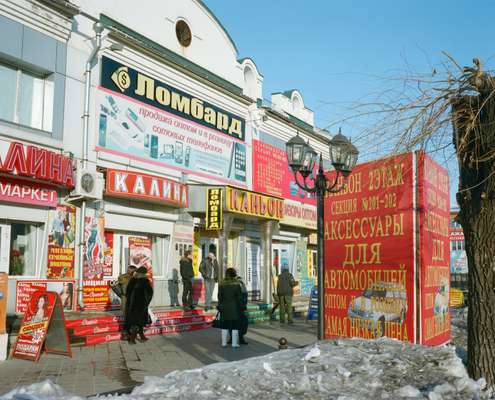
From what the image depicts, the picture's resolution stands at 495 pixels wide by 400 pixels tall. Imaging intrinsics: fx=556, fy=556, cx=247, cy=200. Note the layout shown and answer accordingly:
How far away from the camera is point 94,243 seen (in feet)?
47.1

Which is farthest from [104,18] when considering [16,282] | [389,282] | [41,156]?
[389,282]

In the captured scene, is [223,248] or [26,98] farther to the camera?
[223,248]

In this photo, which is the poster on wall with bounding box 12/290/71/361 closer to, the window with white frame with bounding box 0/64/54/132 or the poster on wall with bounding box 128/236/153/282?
the window with white frame with bounding box 0/64/54/132

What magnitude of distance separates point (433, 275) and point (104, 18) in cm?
1165

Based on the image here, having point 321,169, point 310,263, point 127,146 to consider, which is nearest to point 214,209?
point 127,146

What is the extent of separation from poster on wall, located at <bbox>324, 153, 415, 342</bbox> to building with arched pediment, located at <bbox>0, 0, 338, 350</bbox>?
286 inches

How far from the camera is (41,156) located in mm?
12453

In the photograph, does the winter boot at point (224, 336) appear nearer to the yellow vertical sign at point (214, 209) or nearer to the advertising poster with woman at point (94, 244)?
the advertising poster with woman at point (94, 244)

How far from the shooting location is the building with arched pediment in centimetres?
1302

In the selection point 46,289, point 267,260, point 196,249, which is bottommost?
point 46,289

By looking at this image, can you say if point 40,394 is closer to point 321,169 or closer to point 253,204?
point 321,169

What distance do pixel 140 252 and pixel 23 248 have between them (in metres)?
3.88

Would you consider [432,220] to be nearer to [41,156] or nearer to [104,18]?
[41,156]

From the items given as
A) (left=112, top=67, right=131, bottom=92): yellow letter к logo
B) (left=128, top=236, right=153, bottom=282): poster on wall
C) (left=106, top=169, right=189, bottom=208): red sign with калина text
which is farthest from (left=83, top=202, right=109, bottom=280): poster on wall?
(left=112, top=67, right=131, bottom=92): yellow letter к logo
